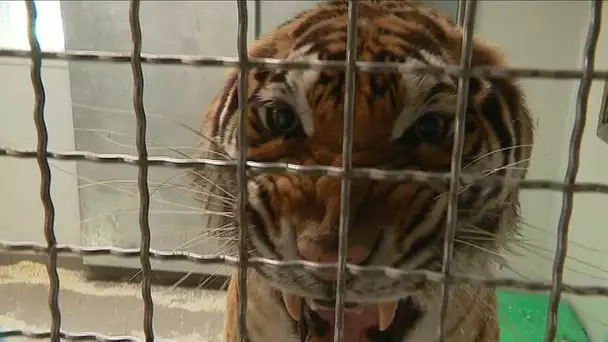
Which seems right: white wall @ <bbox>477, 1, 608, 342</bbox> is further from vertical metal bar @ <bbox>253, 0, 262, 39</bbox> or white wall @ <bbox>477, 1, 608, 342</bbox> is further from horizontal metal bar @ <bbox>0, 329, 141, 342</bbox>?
horizontal metal bar @ <bbox>0, 329, 141, 342</bbox>

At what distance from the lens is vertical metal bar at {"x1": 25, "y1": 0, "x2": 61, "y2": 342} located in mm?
650

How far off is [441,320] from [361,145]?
1.07 feet

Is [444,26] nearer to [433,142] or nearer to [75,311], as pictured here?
[433,142]

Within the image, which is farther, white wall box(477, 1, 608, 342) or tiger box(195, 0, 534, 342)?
white wall box(477, 1, 608, 342)

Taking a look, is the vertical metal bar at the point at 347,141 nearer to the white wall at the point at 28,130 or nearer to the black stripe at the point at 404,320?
the black stripe at the point at 404,320

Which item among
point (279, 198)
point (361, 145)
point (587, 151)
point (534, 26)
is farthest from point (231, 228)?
point (534, 26)

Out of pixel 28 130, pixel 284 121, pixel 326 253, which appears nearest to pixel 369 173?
pixel 326 253

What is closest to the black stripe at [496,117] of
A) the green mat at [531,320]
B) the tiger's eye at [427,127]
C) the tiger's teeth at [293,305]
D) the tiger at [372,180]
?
the tiger at [372,180]

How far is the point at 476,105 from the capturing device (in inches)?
41.7

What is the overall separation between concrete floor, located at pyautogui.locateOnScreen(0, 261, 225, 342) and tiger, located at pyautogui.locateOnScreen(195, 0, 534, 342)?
2.37ft

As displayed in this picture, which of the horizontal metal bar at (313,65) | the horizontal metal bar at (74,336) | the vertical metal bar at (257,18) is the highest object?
the vertical metal bar at (257,18)

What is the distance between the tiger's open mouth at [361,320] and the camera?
101 cm

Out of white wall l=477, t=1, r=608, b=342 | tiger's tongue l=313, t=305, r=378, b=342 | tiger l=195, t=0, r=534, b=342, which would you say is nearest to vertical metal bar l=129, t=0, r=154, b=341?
tiger l=195, t=0, r=534, b=342

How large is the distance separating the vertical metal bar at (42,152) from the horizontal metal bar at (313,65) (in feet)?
0.05
